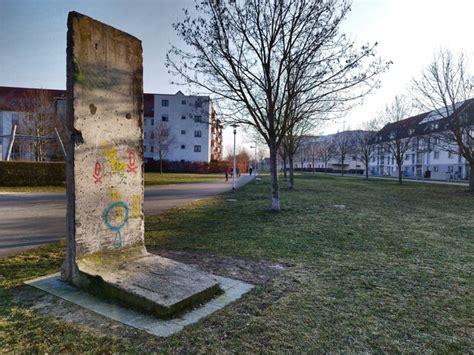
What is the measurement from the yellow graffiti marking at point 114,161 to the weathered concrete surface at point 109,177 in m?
0.02

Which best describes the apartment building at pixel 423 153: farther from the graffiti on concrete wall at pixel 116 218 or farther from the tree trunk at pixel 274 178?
the graffiti on concrete wall at pixel 116 218

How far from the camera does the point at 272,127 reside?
1110cm

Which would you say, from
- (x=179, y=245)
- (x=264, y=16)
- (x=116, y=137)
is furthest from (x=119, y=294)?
(x=264, y=16)

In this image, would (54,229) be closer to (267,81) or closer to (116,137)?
(116,137)

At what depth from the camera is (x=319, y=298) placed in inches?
146

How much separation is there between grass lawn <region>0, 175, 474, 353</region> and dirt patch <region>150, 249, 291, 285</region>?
230mm

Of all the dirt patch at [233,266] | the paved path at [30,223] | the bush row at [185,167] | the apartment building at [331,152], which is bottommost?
the dirt patch at [233,266]

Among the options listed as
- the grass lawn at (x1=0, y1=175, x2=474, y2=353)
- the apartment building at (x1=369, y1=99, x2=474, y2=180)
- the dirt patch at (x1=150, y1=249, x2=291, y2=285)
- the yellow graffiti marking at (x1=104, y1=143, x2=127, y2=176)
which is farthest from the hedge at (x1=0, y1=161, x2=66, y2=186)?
the apartment building at (x1=369, y1=99, x2=474, y2=180)

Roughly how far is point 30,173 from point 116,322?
→ 20776 mm

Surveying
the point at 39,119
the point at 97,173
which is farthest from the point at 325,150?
the point at 97,173

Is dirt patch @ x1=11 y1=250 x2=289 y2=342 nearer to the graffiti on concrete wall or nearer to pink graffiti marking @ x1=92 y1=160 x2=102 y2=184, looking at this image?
the graffiti on concrete wall

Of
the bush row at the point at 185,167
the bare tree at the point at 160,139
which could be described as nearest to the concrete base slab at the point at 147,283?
the bare tree at the point at 160,139

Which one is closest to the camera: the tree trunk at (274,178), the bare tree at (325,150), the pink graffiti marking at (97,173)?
the pink graffiti marking at (97,173)

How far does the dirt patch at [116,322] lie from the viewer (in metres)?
2.93
